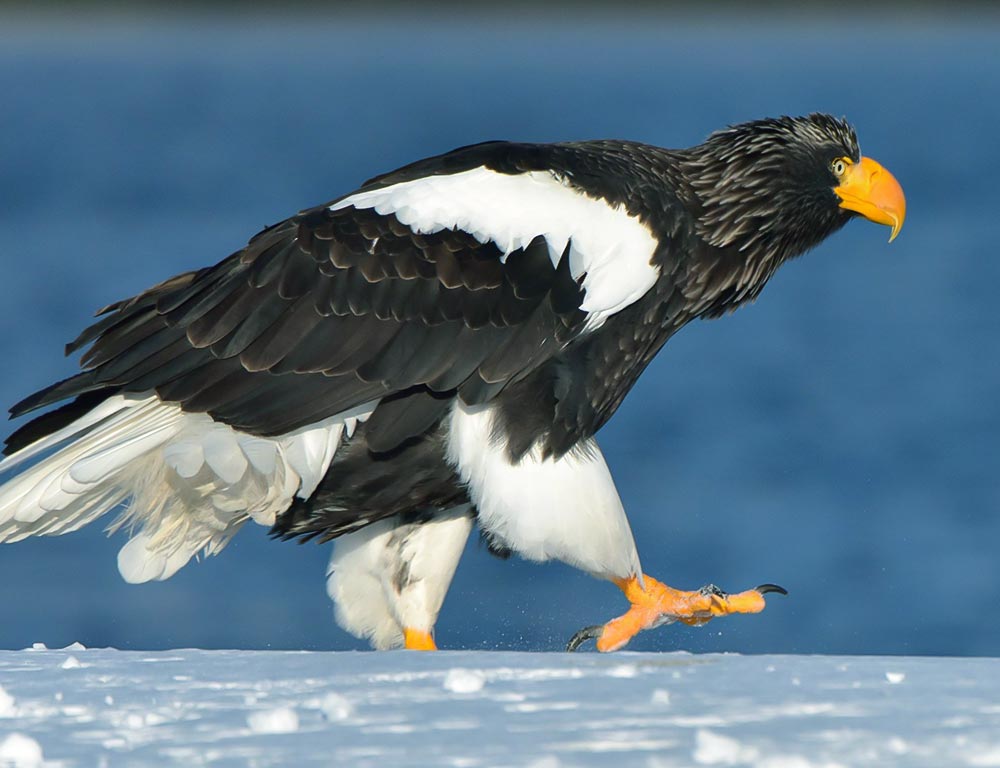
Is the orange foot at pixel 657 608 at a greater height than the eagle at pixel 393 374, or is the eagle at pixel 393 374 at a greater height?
the eagle at pixel 393 374

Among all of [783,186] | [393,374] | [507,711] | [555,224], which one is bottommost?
[507,711]

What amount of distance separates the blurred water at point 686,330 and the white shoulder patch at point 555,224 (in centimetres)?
320

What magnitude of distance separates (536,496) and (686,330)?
14260mm

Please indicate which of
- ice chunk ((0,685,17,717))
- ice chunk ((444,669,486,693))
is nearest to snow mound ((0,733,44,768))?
ice chunk ((0,685,17,717))

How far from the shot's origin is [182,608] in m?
11.7

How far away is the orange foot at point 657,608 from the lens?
558 centimetres

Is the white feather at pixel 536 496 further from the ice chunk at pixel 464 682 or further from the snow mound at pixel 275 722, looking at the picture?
the snow mound at pixel 275 722

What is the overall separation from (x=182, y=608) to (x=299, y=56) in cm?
2456

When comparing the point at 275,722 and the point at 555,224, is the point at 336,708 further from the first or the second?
the point at 555,224

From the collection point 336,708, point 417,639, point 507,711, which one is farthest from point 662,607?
point 336,708

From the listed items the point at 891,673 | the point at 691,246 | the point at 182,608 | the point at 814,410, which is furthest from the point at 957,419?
the point at 891,673

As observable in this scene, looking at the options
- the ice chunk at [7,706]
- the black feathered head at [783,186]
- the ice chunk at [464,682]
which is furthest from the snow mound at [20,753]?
the black feathered head at [783,186]

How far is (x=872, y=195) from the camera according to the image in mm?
6090

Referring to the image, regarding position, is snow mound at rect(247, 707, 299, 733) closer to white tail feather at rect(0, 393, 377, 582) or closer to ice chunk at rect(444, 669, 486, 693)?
ice chunk at rect(444, 669, 486, 693)
